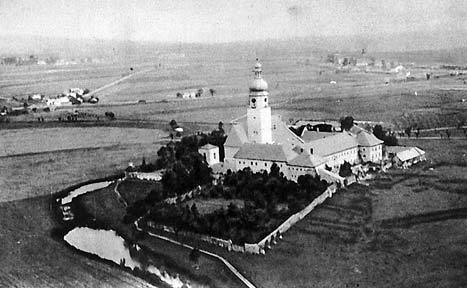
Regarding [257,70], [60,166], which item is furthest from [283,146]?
[60,166]

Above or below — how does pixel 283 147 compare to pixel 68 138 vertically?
above

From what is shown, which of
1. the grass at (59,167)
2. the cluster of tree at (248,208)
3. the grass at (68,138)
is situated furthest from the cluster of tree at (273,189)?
the grass at (68,138)

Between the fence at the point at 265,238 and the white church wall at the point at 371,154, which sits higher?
the white church wall at the point at 371,154

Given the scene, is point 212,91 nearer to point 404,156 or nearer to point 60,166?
point 60,166

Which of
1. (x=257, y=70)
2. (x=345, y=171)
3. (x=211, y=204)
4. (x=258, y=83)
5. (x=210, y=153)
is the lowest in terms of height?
(x=211, y=204)

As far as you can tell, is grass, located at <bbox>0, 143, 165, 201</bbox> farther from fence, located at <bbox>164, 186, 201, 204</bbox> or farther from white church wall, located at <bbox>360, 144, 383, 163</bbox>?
white church wall, located at <bbox>360, 144, 383, 163</bbox>

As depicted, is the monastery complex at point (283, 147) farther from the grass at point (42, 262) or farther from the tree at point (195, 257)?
the grass at point (42, 262)

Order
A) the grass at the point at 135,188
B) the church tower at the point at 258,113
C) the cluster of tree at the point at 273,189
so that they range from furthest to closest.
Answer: the church tower at the point at 258,113
the grass at the point at 135,188
the cluster of tree at the point at 273,189
